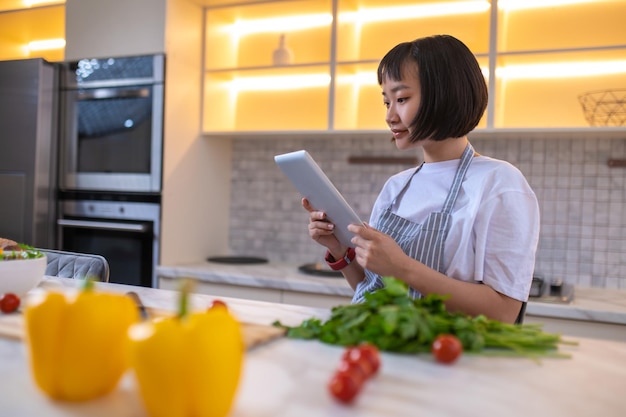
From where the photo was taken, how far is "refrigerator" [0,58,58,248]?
323 centimetres

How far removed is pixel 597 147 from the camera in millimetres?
2875

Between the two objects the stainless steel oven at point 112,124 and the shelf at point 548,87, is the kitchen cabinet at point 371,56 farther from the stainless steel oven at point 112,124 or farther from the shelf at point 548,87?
the stainless steel oven at point 112,124

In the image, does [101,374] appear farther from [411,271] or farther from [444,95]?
[444,95]

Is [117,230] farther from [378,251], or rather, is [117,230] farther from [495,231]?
[495,231]

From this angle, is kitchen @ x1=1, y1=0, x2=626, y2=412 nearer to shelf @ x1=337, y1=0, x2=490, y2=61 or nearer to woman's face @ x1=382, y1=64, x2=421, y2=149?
shelf @ x1=337, y1=0, x2=490, y2=61

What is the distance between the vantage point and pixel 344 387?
717 mm

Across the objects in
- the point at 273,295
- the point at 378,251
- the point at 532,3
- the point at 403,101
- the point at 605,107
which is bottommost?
the point at 273,295

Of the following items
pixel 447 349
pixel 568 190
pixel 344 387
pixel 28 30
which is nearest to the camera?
pixel 344 387

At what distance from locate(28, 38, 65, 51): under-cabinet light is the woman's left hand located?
Answer: 305 cm

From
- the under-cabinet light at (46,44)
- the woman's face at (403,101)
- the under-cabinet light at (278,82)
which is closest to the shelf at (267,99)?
the under-cabinet light at (278,82)

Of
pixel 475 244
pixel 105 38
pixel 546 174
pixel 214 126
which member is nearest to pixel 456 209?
pixel 475 244

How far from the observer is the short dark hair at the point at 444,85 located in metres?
1.43

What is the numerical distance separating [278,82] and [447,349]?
2887 mm

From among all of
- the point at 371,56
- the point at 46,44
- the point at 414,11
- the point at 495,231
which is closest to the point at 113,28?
the point at 46,44
